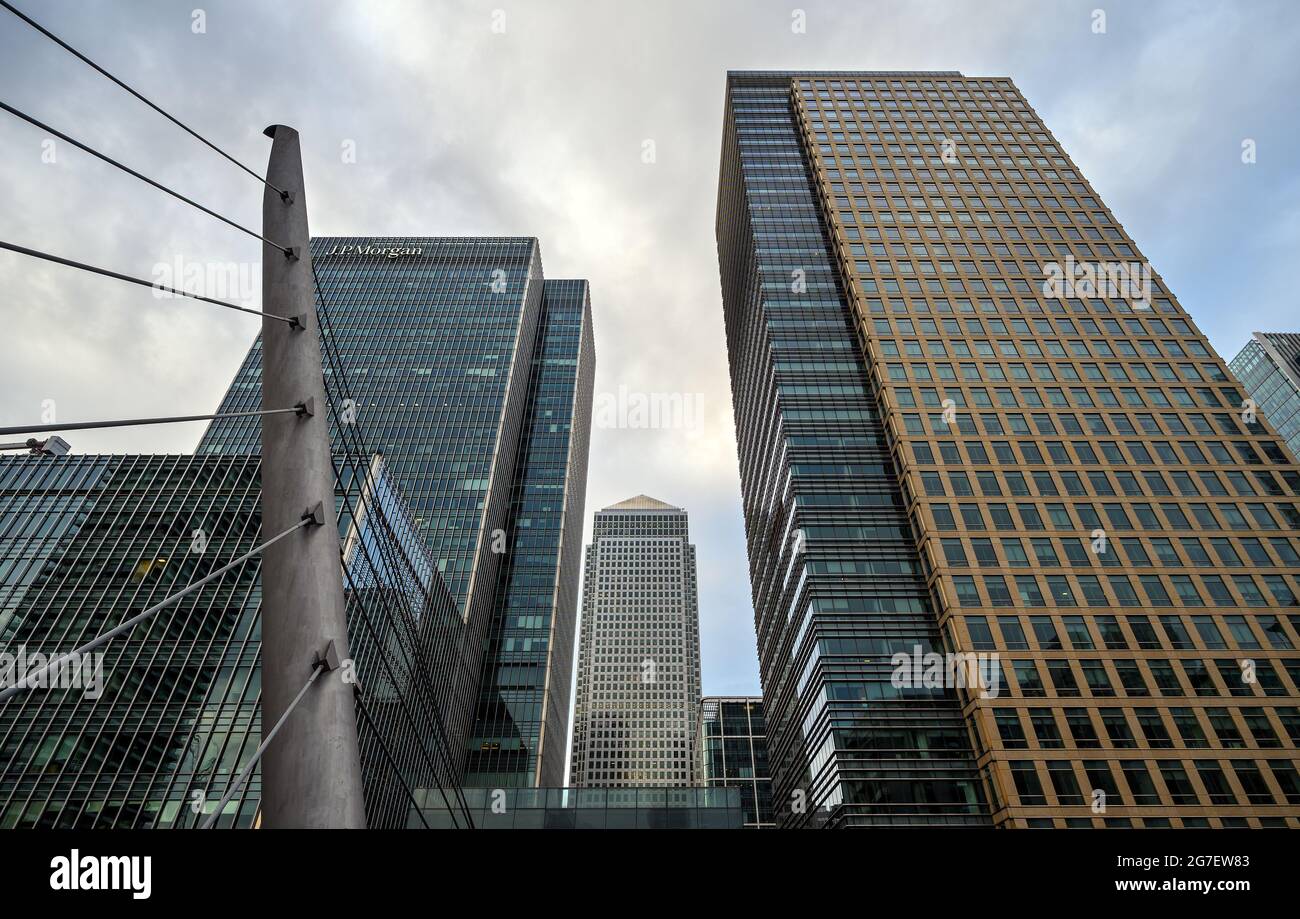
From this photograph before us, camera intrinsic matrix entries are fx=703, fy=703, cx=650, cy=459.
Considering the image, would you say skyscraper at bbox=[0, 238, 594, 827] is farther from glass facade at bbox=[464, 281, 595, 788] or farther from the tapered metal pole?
the tapered metal pole

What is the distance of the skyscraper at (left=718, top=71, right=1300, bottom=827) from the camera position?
50.2 m

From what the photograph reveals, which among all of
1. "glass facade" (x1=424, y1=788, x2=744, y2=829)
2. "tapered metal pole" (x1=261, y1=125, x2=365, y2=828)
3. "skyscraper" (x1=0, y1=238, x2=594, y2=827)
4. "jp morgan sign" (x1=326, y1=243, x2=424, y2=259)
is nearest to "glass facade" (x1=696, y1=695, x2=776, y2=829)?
"skyscraper" (x1=0, y1=238, x2=594, y2=827)

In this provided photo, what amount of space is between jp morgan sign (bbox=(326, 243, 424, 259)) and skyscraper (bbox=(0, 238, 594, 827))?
2.12 ft

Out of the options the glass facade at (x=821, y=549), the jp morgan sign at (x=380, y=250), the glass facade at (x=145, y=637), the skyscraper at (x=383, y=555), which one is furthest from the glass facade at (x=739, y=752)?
the jp morgan sign at (x=380, y=250)

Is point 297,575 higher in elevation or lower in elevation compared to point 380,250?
lower

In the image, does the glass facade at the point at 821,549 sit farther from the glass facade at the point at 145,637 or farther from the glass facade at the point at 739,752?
the glass facade at the point at 739,752

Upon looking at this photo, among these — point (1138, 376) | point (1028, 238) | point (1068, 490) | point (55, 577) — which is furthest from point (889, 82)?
point (55, 577)

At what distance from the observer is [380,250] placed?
146750 millimetres

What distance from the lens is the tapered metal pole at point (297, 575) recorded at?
629 cm

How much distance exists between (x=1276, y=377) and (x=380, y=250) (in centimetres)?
18086

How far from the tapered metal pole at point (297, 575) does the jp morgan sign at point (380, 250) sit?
485 feet

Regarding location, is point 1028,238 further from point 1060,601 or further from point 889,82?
point 1060,601

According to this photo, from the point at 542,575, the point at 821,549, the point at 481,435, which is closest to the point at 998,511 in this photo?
the point at 821,549

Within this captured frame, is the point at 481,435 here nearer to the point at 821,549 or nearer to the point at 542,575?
the point at 542,575
